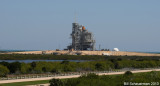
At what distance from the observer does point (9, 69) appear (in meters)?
71.1

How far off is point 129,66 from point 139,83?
206ft

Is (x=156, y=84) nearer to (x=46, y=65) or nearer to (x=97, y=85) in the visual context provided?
(x=97, y=85)

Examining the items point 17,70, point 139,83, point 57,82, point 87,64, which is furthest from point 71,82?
point 87,64

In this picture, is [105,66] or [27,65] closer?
[27,65]

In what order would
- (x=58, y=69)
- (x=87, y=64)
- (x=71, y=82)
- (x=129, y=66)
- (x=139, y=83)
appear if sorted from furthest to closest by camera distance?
1. (x=129, y=66)
2. (x=87, y=64)
3. (x=58, y=69)
4. (x=71, y=82)
5. (x=139, y=83)

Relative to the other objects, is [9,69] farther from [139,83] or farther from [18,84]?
[139,83]

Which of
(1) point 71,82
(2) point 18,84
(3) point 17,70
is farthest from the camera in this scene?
(3) point 17,70

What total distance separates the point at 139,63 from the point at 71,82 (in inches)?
2488

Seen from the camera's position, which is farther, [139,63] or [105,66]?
[139,63]

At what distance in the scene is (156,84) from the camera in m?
39.7

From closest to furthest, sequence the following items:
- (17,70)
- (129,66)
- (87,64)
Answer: (17,70), (87,64), (129,66)

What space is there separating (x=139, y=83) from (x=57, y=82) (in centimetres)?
1073

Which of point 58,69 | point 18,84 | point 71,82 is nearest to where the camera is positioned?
point 71,82

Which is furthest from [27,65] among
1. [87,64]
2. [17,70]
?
[87,64]
